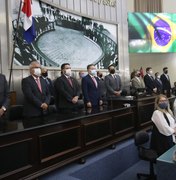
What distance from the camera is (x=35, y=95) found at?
3500mm

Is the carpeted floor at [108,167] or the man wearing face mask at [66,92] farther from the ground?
the man wearing face mask at [66,92]

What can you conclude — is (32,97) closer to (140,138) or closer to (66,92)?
(66,92)

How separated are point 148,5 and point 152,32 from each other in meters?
1.69

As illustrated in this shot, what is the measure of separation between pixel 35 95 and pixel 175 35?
8.46 metres

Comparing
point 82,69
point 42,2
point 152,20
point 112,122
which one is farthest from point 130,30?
point 112,122

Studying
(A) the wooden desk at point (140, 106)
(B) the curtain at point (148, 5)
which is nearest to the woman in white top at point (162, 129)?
(A) the wooden desk at point (140, 106)

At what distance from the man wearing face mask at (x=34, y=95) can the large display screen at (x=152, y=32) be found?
659 cm

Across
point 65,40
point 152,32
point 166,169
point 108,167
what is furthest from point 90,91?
point 152,32

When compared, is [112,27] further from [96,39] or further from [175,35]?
[175,35]

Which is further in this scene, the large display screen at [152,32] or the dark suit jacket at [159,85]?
the large display screen at [152,32]

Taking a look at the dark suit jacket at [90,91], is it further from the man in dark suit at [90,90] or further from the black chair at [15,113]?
the black chair at [15,113]

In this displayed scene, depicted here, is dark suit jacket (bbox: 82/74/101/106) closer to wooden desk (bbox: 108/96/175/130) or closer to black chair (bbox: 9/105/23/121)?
wooden desk (bbox: 108/96/175/130)

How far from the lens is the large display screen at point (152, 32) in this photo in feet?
31.5

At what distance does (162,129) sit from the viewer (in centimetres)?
330
